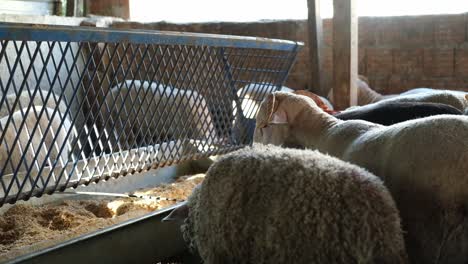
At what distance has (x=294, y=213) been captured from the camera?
1973 mm

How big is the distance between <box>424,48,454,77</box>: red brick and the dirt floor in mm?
3896

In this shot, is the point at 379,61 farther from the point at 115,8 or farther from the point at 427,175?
the point at 427,175

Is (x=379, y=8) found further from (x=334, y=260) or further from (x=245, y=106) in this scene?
(x=334, y=260)

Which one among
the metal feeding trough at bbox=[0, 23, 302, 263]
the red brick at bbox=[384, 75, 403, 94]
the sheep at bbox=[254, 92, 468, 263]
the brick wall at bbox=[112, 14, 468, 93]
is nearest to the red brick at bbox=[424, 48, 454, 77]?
the brick wall at bbox=[112, 14, 468, 93]

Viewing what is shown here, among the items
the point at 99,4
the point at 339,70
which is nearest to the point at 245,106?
the point at 339,70

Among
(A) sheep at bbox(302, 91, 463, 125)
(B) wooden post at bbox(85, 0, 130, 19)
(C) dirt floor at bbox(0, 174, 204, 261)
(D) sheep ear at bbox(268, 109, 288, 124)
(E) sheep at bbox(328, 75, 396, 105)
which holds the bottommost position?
(E) sheep at bbox(328, 75, 396, 105)

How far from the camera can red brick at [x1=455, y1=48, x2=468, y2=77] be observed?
6508mm

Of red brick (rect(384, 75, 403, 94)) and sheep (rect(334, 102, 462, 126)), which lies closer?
sheep (rect(334, 102, 462, 126))

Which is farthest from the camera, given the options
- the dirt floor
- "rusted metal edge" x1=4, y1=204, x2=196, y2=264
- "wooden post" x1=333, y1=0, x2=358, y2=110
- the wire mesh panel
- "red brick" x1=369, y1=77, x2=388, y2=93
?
"red brick" x1=369, y1=77, x2=388, y2=93

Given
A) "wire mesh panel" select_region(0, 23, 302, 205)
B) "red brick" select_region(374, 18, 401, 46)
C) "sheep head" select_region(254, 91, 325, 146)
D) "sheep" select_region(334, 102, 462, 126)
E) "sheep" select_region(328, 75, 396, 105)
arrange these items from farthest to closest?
"red brick" select_region(374, 18, 401, 46) → "sheep" select_region(328, 75, 396, 105) → "sheep" select_region(334, 102, 462, 126) → "sheep head" select_region(254, 91, 325, 146) → "wire mesh panel" select_region(0, 23, 302, 205)

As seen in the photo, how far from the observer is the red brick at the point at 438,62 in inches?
260

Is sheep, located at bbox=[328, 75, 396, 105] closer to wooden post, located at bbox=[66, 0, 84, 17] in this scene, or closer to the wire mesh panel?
the wire mesh panel

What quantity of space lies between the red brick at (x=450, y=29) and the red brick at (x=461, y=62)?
12 cm

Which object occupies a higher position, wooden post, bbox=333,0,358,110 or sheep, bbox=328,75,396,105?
wooden post, bbox=333,0,358,110
